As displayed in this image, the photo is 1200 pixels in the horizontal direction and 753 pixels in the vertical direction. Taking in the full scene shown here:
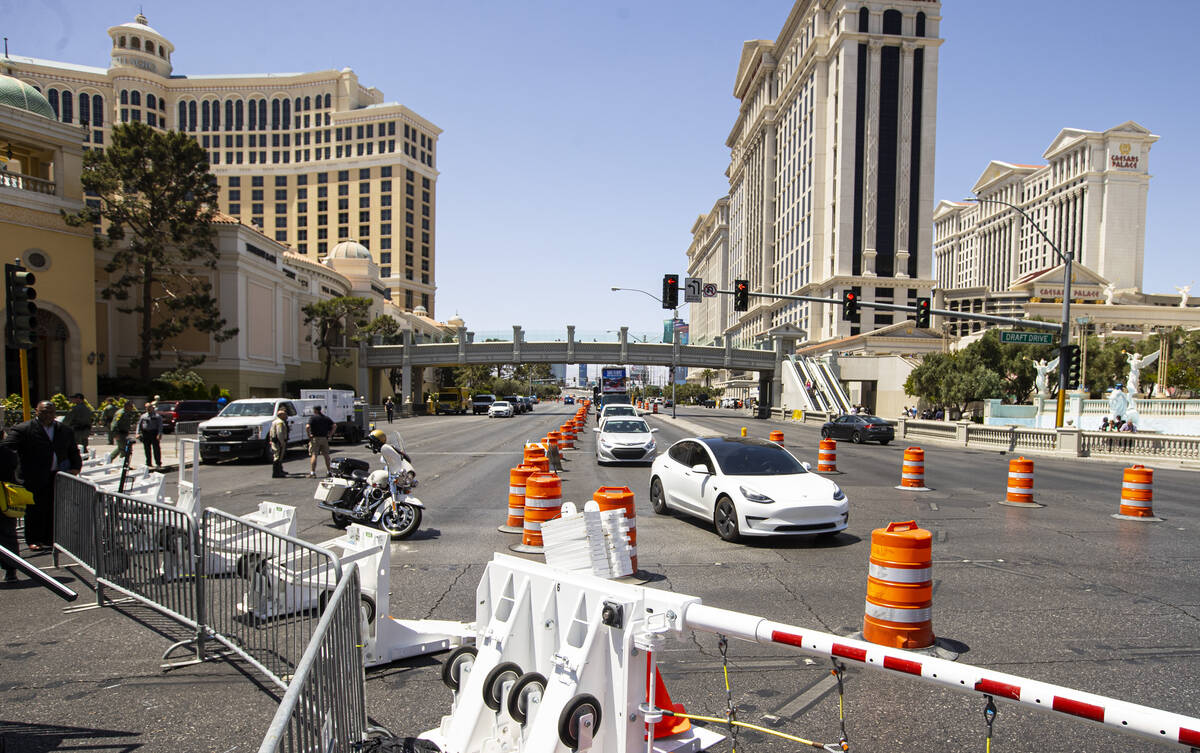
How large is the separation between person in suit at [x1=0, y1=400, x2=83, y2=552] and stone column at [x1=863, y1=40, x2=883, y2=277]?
91556 mm

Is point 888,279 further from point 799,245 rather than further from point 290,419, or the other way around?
point 290,419

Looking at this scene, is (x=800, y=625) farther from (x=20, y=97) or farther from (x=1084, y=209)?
(x=1084, y=209)

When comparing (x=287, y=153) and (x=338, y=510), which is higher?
(x=287, y=153)

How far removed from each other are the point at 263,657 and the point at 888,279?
9489cm

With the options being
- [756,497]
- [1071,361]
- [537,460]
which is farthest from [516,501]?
[1071,361]

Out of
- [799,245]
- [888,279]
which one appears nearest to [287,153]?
[799,245]

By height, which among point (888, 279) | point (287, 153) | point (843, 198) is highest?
point (287, 153)

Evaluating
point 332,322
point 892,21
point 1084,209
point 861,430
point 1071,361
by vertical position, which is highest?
point 892,21

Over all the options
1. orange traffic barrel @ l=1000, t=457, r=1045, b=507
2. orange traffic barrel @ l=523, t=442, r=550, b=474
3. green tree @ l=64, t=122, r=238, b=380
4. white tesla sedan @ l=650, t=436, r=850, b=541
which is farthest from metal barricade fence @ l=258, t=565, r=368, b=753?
green tree @ l=64, t=122, r=238, b=380

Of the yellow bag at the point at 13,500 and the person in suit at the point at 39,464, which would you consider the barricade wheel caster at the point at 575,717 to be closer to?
the yellow bag at the point at 13,500

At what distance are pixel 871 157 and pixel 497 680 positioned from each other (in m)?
98.1

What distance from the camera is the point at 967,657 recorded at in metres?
5.66

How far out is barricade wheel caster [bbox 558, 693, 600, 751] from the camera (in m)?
3.48

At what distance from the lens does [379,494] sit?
35.3 ft
